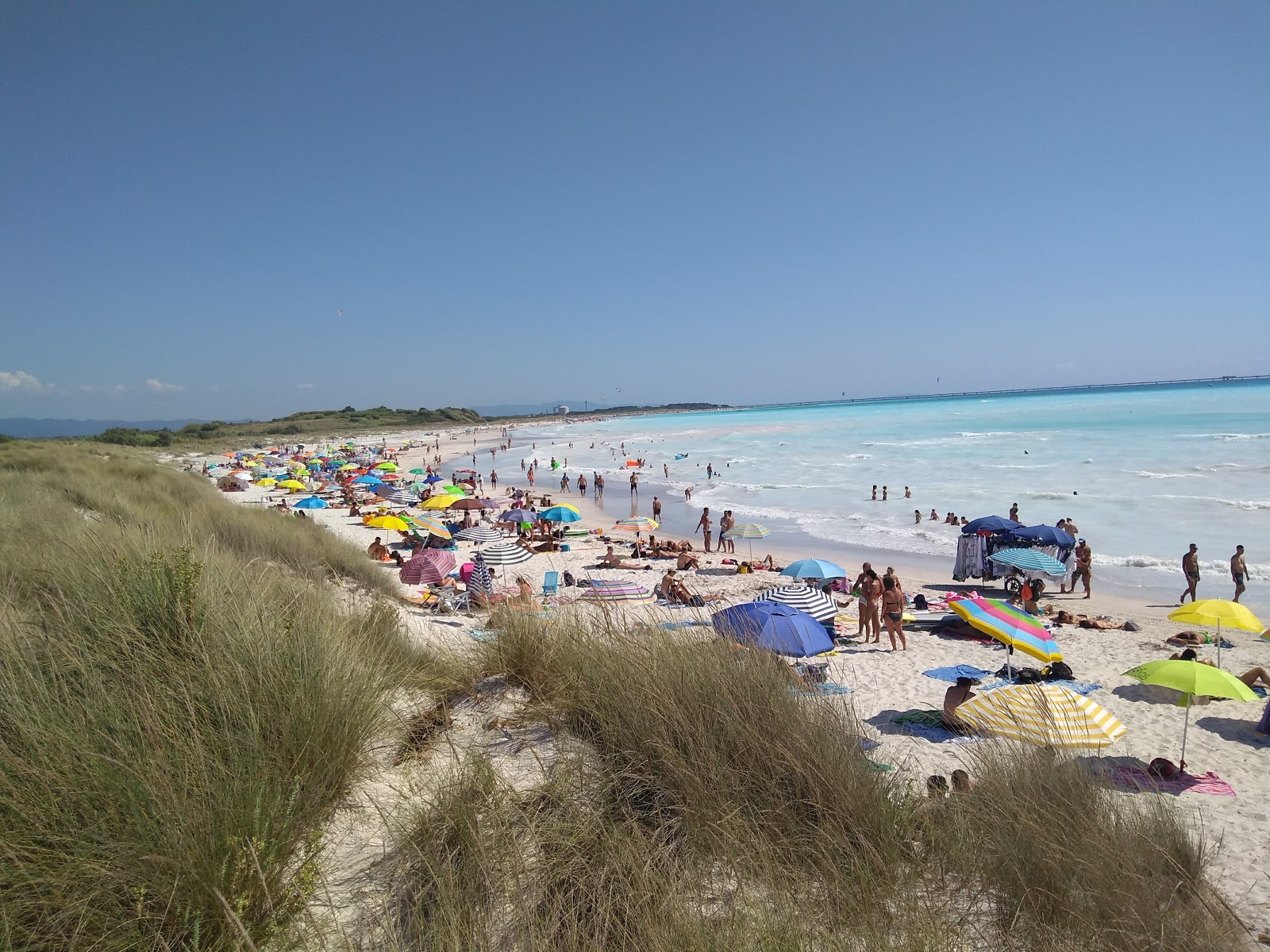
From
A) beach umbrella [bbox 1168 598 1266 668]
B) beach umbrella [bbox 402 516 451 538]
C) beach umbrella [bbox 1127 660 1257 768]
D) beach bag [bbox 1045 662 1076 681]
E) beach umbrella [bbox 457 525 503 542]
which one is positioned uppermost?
beach umbrella [bbox 1127 660 1257 768]

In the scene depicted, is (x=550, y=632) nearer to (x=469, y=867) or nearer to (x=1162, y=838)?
(x=469, y=867)

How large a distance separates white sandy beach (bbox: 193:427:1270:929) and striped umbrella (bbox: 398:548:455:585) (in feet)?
1.87

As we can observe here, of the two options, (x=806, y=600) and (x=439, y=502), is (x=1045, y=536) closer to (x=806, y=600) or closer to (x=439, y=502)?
(x=806, y=600)

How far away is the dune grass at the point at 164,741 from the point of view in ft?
6.38

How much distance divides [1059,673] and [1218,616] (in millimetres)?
1949

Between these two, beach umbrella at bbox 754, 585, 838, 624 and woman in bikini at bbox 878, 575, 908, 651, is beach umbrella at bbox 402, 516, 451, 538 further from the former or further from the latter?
woman in bikini at bbox 878, 575, 908, 651

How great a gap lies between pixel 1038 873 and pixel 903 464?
38408 mm

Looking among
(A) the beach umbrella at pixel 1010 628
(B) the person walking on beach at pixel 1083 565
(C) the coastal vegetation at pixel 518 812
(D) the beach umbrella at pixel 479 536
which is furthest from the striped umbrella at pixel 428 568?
(B) the person walking on beach at pixel 1083 565

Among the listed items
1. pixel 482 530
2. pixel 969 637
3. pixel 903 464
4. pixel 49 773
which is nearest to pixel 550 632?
pixel 49 773

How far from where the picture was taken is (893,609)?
33.9 ft

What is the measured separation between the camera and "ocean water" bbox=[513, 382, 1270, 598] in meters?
18.3

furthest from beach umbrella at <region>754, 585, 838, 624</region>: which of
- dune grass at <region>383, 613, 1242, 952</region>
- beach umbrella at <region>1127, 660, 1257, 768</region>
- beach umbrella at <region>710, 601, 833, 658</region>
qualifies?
dune grass at <region>383, 613, 1242, 952</region>

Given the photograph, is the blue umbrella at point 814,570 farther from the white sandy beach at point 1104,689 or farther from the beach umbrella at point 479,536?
the beach umbrella at point 479,536

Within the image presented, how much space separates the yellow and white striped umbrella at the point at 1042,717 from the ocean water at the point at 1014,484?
10242 millimetres
